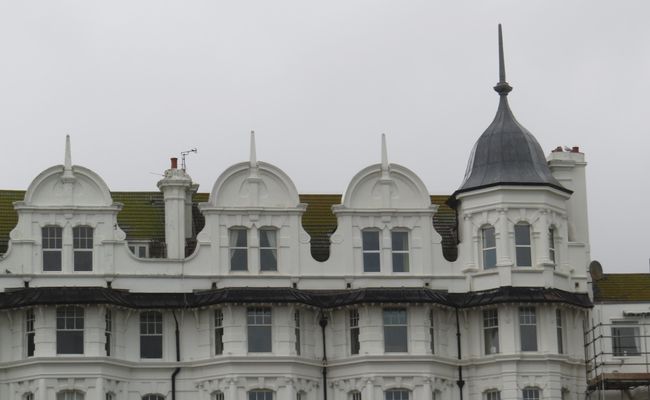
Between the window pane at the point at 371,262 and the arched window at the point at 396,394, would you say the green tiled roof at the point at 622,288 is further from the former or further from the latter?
the arched window at the point at 396,394

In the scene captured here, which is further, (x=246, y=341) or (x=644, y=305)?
(x=644, y=305)

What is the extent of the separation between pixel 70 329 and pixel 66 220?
14.6ft

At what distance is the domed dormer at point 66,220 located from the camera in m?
79.2

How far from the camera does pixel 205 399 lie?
78.9 meters

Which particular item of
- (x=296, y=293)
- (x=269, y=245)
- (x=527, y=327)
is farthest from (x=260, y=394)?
(x=527, y=327)

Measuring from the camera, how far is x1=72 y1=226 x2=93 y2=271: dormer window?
3132 inches

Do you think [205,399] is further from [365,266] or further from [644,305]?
[644,305]

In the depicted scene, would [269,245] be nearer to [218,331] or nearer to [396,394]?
[218,331]

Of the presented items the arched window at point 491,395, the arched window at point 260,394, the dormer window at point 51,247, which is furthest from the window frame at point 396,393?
the dormer window at point 51,247

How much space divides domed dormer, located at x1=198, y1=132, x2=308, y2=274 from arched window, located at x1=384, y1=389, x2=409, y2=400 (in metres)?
6.30

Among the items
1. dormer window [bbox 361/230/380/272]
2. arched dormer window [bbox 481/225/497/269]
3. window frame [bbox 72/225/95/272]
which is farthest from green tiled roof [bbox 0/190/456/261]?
window frame [bbox 72/225/95/272]

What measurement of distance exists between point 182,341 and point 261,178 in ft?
24.0

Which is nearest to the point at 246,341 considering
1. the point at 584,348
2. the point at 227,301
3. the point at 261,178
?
the point at 227,301

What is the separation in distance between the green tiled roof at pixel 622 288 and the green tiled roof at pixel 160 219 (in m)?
6.61
